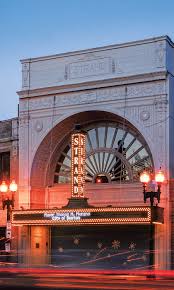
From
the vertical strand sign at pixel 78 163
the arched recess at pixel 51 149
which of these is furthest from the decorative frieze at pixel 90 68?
the vertical strand sign at pixel 78 163

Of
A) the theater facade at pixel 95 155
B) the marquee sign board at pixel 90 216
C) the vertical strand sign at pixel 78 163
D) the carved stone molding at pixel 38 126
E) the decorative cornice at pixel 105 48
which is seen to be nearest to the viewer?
the marquee sign board at pixel 90 216

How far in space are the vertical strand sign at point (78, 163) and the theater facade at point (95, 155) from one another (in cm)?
5

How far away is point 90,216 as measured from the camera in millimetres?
41281

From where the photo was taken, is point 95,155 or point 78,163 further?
point 95,155

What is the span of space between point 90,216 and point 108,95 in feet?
21.1

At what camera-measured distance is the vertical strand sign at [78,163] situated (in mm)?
42219

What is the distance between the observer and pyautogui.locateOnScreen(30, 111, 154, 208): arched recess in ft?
146

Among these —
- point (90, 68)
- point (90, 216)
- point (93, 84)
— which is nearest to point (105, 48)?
point (90, 68)

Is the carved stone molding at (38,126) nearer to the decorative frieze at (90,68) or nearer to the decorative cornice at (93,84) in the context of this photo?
the decorative cornice at (93,84)

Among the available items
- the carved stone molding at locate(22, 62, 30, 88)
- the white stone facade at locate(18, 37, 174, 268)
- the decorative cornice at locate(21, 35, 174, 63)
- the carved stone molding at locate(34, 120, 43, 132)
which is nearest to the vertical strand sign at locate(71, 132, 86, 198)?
the white stone facade at locate(18, 37, 174, 268)

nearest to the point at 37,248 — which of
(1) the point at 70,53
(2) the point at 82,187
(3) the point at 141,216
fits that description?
(2) the point at 82,187

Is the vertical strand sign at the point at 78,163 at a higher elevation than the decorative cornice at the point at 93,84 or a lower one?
lower

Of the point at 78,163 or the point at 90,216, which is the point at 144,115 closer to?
the point at 78,163

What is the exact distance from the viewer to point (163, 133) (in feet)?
135
